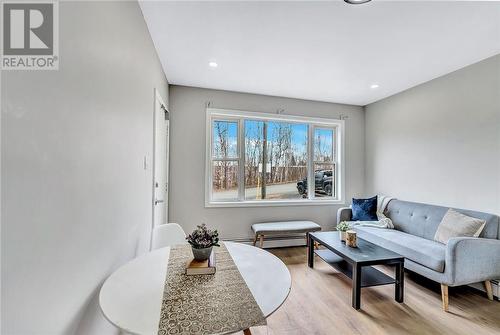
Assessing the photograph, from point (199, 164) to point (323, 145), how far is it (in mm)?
2383

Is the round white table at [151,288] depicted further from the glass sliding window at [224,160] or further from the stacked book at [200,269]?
the glass sliding window at [224,160]

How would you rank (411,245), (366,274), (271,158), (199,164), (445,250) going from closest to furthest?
(445,250), (366,274), (411,245), (199,164), (271,158)

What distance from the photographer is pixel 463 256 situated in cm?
216

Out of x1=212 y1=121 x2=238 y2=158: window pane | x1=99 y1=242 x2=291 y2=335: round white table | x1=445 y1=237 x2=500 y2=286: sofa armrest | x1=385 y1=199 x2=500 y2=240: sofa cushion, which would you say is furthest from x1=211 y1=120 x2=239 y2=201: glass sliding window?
x1=445 y1=237 x2=500 y2=286: sofa armrest

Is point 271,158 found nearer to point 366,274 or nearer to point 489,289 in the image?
point 366,274

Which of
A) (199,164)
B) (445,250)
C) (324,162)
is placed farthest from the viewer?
(324,162)

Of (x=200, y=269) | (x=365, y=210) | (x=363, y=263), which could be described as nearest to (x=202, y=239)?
(x=200, y=269)

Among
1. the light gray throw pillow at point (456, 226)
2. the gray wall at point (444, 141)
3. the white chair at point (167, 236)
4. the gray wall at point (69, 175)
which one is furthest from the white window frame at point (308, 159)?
the gray wall at point (69, 175)

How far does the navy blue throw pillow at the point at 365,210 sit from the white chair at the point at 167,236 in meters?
2.86

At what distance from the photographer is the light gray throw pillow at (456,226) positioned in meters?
2.43

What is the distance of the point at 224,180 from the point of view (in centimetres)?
382

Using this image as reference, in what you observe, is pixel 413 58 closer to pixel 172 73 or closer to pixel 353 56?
pixel 353 56

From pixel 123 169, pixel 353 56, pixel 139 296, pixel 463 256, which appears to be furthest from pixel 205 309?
pixel 353 56

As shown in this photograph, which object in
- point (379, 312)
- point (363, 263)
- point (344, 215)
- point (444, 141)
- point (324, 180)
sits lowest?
point (379, 312)
